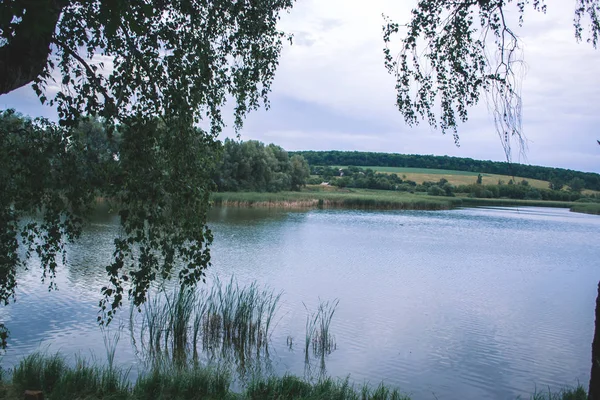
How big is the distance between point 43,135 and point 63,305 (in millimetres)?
7295

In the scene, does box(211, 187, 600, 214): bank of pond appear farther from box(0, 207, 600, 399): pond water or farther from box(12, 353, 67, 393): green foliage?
box(12, 353, 67, 393): green foliage

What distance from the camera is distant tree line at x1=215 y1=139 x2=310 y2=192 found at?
212ft

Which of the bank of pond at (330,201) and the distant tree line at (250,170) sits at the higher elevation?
the distant tree line at (250,170)

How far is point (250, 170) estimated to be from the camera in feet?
219

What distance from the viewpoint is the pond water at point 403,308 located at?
930 centimetres

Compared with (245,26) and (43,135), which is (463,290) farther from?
(43,135)

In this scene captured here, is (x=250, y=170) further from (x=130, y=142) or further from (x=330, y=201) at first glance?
(x=130, y=142)

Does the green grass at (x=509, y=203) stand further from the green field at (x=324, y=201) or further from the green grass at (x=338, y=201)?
the green grass at (x=338, y=201)

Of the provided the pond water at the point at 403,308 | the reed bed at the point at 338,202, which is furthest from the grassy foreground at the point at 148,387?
the reed bed at the point at 338,202

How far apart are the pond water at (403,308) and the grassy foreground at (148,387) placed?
175cm

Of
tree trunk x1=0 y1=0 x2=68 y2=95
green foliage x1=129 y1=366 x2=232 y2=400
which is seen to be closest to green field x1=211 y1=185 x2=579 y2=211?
green foliage x1=129 y1=366 x2=232 y2=400

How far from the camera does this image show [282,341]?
34.1 ft

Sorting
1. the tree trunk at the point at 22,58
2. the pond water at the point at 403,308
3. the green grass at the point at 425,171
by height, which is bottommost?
the pond water at the point at 403,308

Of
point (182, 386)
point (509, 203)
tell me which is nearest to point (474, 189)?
point (509, 203)
